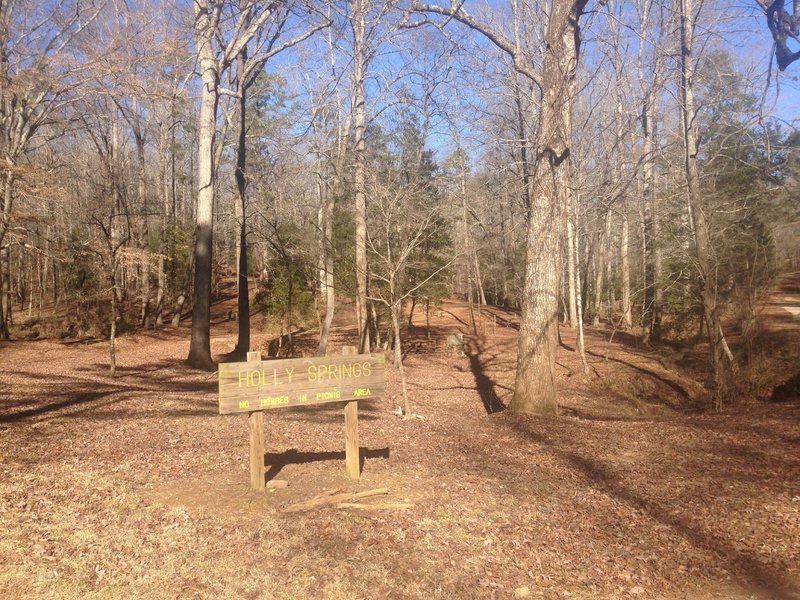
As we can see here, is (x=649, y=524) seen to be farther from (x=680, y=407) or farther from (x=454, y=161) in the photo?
(x=454, y=161)

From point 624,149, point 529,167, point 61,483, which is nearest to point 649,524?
point 61,483

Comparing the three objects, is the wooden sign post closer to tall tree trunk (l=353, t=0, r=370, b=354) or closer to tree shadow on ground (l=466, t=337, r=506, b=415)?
tree shadow on ground (l=466, t=337, r=506, b=415)

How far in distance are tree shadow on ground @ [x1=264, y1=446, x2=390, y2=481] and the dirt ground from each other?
45mm

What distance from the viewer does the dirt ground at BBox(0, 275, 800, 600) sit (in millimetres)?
3986

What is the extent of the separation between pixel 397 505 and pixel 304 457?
1.96 meters

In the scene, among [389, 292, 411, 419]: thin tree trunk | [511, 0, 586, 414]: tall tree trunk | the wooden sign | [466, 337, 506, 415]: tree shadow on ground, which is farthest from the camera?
[466, 337, 506, 415]: tree shadow on ground

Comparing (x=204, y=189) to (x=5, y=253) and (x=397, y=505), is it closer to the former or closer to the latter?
(x=5, y=253)

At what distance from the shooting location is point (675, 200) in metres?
17.0

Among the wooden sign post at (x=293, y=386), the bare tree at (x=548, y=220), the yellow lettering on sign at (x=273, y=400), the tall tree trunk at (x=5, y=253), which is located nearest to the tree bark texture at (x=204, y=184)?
the tall tree trunk at (x=5, y=253)

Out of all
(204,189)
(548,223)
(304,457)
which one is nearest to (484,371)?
(548,223)

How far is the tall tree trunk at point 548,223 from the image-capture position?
9.49 metres

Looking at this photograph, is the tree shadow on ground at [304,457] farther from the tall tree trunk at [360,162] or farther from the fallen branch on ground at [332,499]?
the tall tree trunk at [360,162]

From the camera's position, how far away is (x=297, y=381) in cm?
572

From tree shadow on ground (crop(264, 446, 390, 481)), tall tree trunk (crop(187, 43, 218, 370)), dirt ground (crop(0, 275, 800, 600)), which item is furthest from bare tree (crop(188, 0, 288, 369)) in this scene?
tree shadow on ground (crop(264, 446, 390, 481))
